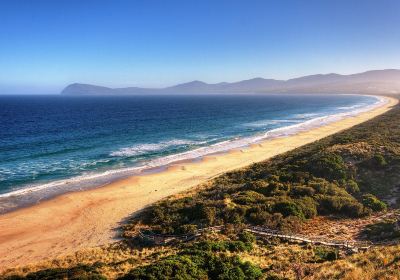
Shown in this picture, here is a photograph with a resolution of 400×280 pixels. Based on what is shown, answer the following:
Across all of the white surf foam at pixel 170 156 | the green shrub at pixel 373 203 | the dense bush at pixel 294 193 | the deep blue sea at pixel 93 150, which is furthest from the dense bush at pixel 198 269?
the white surf foam at pixel 170 156

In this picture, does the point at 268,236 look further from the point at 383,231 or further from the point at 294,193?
the point at 294,193

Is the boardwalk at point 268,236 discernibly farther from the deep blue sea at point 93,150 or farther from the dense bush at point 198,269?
the deep blue sea at point 93,150

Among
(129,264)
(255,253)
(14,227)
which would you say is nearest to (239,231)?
(255,253)

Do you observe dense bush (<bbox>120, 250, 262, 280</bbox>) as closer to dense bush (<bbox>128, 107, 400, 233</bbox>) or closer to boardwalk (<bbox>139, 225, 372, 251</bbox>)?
boardwalk (<bbox>139, 225, 372, 251</bbox>)

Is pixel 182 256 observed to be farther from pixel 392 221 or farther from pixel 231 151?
pixel 231 151

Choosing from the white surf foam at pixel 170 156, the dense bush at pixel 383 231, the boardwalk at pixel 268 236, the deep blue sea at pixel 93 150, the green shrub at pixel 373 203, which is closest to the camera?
the boardwalk at pixel 268 236

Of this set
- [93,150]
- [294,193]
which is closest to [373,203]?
[294,193]

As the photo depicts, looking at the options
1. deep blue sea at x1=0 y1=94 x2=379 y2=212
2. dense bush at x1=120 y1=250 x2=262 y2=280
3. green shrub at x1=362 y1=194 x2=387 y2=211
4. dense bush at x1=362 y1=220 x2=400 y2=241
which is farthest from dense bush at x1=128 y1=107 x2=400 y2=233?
deep blue sea at x1=0 y1=94 x2=379 y2=212
